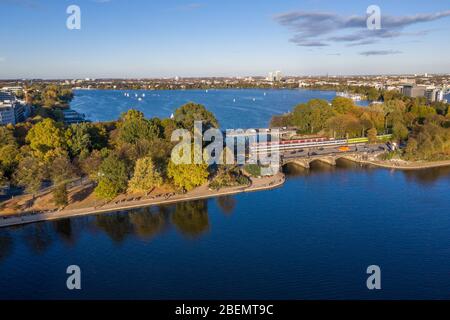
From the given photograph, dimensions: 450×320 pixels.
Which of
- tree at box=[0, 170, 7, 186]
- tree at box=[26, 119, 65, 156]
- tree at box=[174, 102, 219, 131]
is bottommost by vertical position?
tree at box=[0, 170, 7, 186]

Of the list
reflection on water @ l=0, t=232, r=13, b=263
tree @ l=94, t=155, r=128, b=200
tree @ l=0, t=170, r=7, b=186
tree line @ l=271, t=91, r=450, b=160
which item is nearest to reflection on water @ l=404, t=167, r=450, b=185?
tree line @ l=271, t=91, r=450, b=160

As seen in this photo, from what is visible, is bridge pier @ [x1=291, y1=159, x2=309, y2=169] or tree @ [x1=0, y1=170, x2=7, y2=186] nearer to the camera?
tree @ [x1=0, y1=170, x2=7, y2=186]

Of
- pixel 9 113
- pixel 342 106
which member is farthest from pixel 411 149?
pixel 9 113

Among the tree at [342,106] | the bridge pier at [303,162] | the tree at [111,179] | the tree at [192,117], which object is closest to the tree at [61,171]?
the tree at [111,179]

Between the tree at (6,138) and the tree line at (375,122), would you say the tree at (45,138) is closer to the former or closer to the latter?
the tree at (6,138)

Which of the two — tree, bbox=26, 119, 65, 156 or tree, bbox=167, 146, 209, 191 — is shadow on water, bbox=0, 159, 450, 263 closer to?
tree, bbox=167, 146, 209, 191
